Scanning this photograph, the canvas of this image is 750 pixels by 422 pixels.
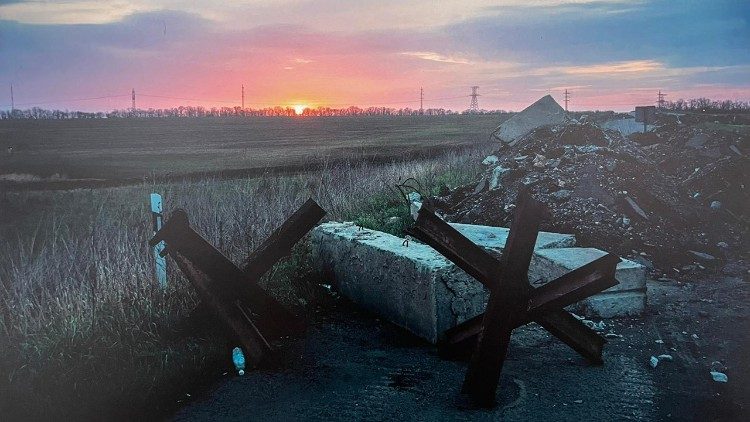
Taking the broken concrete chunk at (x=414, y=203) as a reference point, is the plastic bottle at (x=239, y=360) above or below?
below

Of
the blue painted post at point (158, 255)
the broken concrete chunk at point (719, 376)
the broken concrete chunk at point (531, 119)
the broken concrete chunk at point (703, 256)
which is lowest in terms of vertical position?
the broken concrete chunk at point (719, 376)

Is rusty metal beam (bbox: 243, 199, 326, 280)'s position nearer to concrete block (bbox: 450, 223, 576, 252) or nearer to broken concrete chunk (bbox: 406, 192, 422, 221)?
concrete block (bbox: 450, 223, 576, 252)

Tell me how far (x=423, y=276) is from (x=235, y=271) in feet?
5.11

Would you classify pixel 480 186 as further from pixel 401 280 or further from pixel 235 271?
pixel 235 271

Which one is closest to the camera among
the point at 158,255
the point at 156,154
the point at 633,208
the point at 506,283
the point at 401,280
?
the point at 506,283

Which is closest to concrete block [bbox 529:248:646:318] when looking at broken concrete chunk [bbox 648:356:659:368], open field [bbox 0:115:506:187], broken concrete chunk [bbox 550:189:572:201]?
broken concrete chunk [bbox 648:356:659:368]

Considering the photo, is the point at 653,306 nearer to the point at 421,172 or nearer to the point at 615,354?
the point at 615,354

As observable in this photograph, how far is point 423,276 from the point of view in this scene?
5.09m

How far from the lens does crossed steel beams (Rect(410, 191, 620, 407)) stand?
3639 mm

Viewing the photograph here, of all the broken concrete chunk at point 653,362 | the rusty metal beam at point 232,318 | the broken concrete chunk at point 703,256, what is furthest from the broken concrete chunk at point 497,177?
the rusty metal beam at point 232,318

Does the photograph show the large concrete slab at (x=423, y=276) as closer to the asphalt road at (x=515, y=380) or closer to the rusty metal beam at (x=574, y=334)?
the asphalt road at (x=515, y=380)

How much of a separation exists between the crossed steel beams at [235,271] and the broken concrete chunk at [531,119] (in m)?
12.2

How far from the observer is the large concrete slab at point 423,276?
5.06 meters

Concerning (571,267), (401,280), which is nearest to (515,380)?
(401,280)
